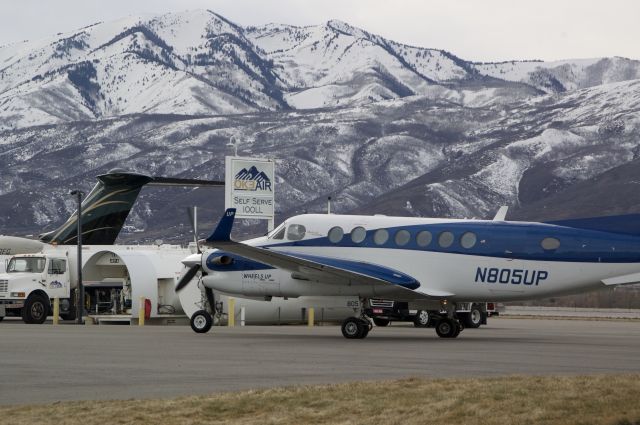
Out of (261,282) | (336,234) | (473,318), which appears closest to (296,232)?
(336,234)

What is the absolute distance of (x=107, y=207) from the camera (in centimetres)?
5134

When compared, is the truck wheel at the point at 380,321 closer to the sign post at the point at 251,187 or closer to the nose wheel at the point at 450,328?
the sign post at the point at 251,187

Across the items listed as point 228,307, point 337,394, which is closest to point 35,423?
point 337,394

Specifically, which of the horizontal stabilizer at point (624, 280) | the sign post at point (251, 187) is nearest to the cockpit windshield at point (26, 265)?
the sign post at point (251, 187)

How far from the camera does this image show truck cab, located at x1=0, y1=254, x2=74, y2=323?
43.2m

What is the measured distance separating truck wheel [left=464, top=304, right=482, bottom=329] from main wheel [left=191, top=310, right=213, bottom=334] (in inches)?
489

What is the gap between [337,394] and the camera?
1662 centimetres

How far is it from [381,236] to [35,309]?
17.0 m

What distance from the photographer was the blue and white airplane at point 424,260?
30109 millimetres

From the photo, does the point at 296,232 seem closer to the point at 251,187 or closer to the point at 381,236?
the point at 381,236

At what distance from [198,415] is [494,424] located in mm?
3808

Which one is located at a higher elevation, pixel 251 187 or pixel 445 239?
pixel 251 187

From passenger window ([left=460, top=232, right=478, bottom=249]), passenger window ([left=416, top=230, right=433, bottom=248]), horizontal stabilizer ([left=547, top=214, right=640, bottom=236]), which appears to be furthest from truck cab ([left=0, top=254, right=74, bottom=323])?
horizontal stabilizer ([left=547, top=214, right=640, bottom=236])

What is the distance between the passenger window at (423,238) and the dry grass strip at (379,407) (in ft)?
45.7
